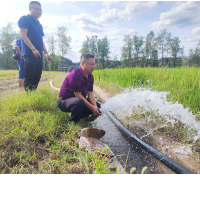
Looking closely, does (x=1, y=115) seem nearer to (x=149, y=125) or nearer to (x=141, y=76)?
(x=149, y=125)

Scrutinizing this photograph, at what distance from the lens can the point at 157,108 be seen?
292cm

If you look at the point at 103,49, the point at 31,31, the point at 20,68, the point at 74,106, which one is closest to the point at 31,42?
the point at 31,31

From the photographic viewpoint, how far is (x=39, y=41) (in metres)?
3.74

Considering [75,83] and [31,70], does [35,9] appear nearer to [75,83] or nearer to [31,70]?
[31,70]

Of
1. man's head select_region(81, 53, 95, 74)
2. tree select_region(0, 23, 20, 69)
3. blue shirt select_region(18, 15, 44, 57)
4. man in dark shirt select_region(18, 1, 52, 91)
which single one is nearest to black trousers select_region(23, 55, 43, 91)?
man in dark shirt select_region(18, 1, 52, 91)

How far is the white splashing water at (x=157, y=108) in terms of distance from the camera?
241 cm

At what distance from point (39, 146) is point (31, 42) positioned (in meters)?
2.78

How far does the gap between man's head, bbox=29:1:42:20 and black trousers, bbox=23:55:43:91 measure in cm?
104

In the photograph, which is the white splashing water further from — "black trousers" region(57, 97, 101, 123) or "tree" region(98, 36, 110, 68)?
"tree" region(98, 36, 110, 68)

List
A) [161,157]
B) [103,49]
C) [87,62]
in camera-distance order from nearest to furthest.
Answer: [161,157] < [87,62] < [103,49]

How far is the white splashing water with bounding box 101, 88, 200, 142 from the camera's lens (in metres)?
2.41

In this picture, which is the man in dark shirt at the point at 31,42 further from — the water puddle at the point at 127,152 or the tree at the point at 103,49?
the tree at the point at 103,49

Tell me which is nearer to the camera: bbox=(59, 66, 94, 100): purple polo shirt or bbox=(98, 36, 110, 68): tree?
bbox=(59, 66, 94, 100): purple polo shirt

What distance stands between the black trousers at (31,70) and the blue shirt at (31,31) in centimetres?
16
